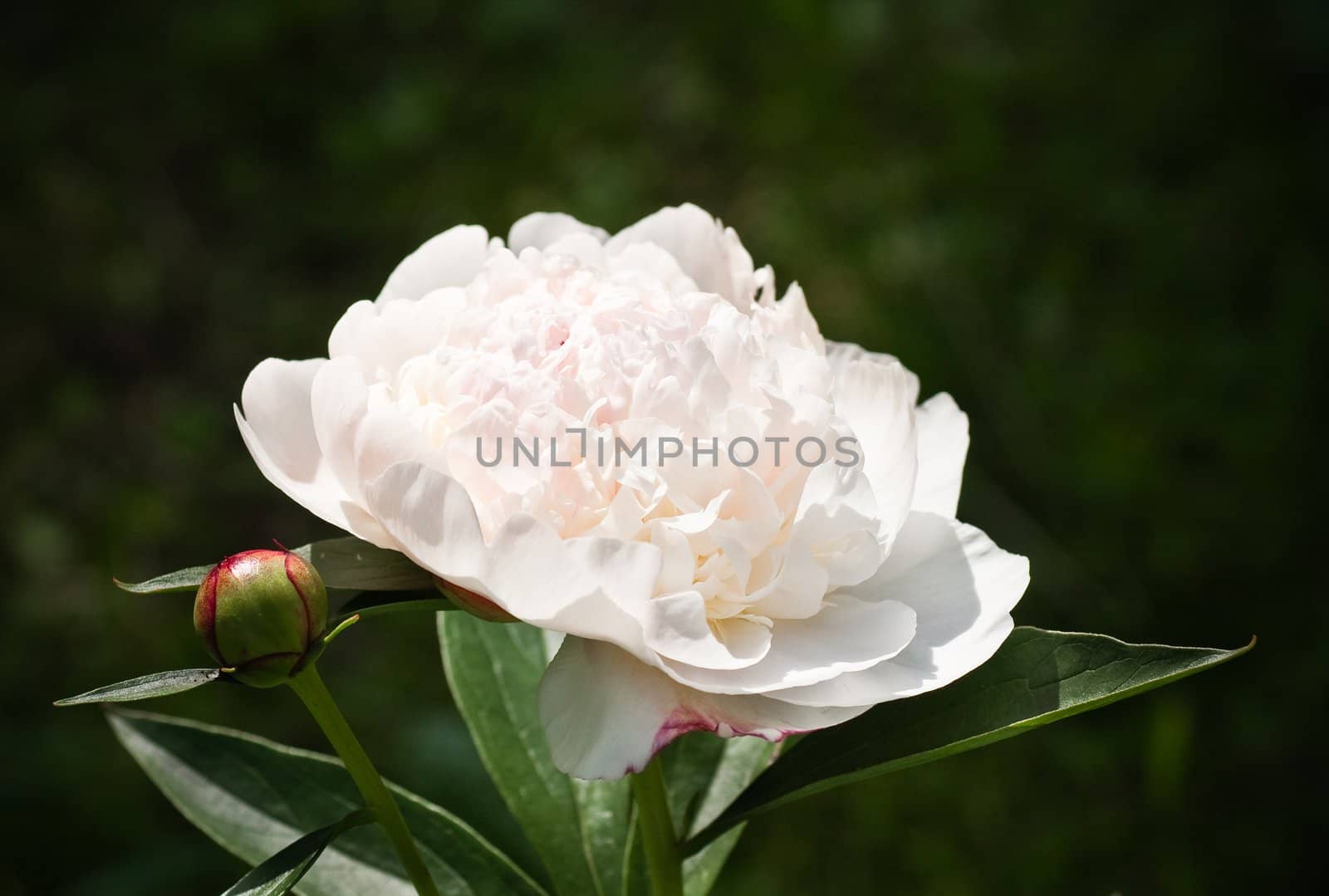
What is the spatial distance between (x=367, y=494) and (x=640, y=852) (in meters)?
0.34

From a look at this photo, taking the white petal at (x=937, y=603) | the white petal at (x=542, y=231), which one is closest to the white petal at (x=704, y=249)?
the white petal at (x=542, y=231)

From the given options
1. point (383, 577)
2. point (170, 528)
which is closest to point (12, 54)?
point (170, 528)

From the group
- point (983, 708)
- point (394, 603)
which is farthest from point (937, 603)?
point (394, 603)

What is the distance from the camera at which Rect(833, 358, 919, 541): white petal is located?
74 centimetres

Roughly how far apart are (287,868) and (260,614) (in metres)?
0.12

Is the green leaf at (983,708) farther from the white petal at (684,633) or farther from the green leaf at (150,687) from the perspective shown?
the green leaf at (150,687)

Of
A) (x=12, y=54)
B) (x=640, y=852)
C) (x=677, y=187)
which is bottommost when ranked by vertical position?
(x=640, y=852)

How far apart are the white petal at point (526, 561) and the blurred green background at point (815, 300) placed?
2.28 ft

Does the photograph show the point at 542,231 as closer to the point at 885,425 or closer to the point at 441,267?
the point at 441,267

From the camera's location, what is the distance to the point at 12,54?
8.38 ft

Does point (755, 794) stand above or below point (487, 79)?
below

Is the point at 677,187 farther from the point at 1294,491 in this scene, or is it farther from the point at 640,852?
the point at 640,852

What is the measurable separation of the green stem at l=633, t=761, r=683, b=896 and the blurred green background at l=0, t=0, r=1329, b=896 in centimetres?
52

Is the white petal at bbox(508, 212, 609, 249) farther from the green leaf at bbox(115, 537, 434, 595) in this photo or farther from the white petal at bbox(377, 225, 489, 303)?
the green leaf at bbox(115, 537, 434, 595)
